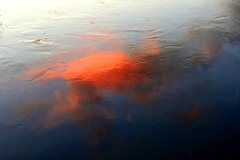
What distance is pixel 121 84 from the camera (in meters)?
9.50

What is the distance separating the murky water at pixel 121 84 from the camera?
24.8 ft

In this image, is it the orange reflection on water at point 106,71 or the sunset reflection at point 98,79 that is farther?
the orange reflection on water at point 106,71

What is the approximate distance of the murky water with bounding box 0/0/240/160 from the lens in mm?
7570

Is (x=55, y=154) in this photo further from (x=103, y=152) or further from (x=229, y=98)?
(x=229, y=98)

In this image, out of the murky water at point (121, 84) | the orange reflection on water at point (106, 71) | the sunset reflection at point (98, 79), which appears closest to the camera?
the murky water at point (121, 84)

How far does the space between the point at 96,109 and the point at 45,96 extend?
162 centimetres

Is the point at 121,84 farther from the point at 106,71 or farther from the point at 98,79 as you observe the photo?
the point at 106,71

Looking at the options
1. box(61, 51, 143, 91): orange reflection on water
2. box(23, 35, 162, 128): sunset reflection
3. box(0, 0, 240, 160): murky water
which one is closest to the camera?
box(0, 0, 240, 160): murky water

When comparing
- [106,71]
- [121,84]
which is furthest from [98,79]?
[121,84]

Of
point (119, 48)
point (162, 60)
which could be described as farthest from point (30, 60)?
point (162, 60)

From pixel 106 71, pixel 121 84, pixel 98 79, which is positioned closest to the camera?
pixel 121 84

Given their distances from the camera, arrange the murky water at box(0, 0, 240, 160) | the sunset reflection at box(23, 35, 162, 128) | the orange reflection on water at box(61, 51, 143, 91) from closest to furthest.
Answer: the murky water at box(0, 0, 240, 160)
the sunset reflection at box(23, 35, 162, 128)
the orange reflection on water at box(61, 51, 143, 91)

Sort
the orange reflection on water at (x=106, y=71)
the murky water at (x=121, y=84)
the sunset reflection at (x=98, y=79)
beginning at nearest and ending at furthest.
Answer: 1. the murky water at (x=121, y=84)
2. the sunset reflection at (x=98, y=79)
3. the orange reflection on water at (x=106, y=71)

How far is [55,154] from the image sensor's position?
24.1 ft
